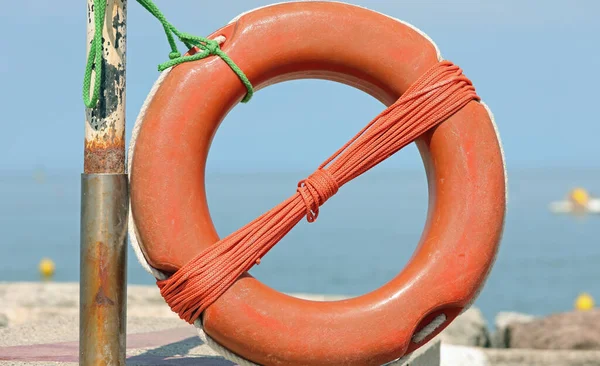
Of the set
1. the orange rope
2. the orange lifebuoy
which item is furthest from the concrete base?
the orange rope

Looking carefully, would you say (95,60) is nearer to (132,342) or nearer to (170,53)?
(170,53)

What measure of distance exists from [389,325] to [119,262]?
0.80 metres

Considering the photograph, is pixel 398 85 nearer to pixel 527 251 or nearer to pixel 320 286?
pixel 320 286

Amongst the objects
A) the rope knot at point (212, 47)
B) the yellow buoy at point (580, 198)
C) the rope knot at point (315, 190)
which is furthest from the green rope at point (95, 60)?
the yellow buoy at point (580, 198)

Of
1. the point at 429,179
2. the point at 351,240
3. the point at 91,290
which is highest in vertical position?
the point at 351,240

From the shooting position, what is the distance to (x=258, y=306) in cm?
247

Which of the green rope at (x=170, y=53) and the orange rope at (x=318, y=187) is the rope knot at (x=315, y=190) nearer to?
the orange rope at (x=318, y=187)

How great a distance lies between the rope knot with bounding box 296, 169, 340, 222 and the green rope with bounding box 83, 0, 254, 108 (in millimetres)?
326

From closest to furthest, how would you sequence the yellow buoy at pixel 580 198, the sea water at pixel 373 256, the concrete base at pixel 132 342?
the concrete base at pixel 132 342 < the sea water at pixel 373 256 < the yellow buoy at pixel 580 198

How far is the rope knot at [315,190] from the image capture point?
101 inches

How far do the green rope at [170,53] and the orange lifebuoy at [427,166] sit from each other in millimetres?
25

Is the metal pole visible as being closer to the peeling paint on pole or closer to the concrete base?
the peeling paint on pole

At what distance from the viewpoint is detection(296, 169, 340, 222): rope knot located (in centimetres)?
256

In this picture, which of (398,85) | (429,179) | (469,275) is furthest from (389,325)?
(398,85)
